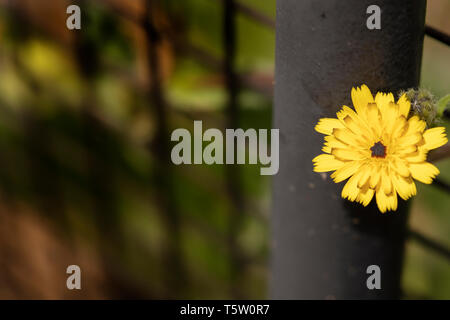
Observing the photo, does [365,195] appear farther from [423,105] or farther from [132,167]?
[132,167]

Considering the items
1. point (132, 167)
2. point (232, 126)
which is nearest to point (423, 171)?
point (232, 126)

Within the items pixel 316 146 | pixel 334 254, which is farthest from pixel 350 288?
pixel 316 146

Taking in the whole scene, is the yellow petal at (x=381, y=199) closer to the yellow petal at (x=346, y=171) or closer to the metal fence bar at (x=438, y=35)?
the yellow petal at (x=346, y=171)

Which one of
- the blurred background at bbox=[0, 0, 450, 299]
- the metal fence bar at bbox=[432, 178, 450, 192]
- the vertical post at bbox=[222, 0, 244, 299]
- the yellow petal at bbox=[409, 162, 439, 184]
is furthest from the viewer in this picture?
the blurred background at bbox=[0, 0, 450, 299]

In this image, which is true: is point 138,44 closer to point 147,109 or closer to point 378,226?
point 147,109

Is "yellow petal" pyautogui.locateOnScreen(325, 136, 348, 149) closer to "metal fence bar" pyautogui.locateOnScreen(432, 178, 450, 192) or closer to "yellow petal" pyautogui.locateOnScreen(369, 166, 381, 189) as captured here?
"yellow petal" pyautogui.locateOnScreen(369, 166, 381, 189)

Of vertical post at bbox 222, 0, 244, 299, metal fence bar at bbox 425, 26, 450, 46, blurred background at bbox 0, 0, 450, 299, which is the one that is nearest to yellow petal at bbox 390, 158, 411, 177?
metal fence bar at bbox 425, 26, 450, 46
